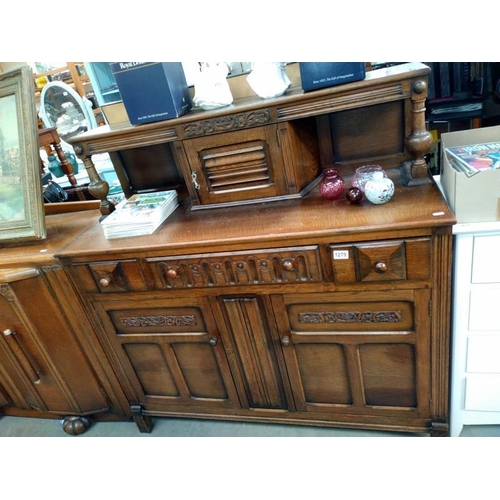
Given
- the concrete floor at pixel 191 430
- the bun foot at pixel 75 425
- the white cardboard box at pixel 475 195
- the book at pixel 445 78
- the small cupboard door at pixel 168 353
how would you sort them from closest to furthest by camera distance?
1. the white cardboard box at pixel 475 195
2. the small cupboard door at pixel 168 353
3. the concrete floor at pixel 191 430
4. the bun foot at pixel 75 425
5. the book at pixel 445 78

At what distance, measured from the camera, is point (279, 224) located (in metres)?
1.18

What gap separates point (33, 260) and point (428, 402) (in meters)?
1.47

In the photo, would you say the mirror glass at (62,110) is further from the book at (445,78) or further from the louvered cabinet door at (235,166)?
the book at (445,78)

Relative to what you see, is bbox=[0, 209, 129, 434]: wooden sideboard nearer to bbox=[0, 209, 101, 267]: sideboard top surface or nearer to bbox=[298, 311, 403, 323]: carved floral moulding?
bbox=[0, 209, 101, 267]: sideboard top surface

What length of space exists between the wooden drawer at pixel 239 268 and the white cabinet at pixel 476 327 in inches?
16.6

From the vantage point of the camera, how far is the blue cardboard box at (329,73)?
3.62ft

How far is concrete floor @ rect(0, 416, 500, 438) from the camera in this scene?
1490 millimetres

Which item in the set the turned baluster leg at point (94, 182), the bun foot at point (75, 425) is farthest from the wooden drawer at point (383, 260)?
the bun foot at point (75, 425)

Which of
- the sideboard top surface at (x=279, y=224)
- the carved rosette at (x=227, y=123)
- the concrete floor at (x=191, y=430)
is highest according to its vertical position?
the carved rosette at (x=227, y=123)

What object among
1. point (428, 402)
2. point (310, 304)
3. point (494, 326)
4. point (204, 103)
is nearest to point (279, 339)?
point (310, 304)

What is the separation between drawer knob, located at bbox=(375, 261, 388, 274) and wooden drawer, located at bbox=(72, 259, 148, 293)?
0.76m

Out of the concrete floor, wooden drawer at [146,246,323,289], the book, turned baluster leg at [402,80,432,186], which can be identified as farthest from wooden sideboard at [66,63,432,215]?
the book

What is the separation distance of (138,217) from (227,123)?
44 cm
